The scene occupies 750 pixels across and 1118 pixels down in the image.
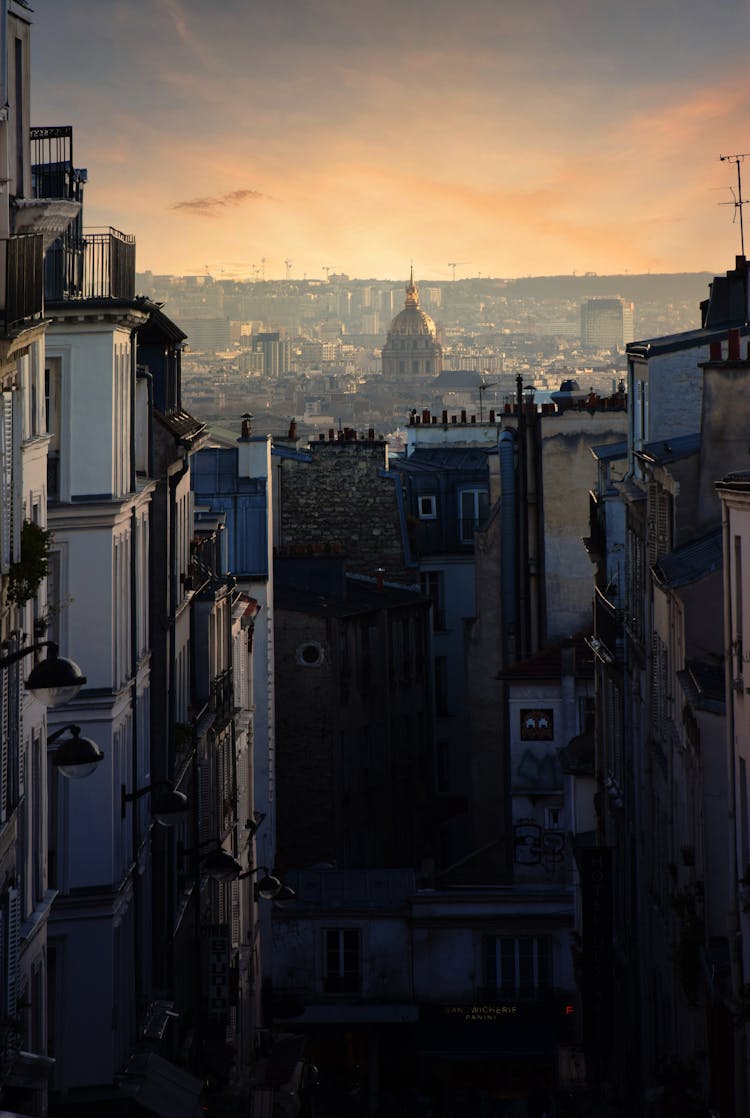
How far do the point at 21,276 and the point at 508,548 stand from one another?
107ft

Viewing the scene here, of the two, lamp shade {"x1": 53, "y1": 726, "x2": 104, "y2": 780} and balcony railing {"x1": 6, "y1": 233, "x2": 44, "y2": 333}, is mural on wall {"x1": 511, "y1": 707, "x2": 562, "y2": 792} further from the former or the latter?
lamp shade {"x1": 53, "y1": 726, "x2": 104, "y2": 780}

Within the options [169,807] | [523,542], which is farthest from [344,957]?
[169,807]

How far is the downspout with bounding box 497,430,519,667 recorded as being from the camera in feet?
160

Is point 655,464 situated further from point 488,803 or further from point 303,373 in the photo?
point 303,373

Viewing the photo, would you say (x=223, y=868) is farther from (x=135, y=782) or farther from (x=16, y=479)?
(x=16, y=479)

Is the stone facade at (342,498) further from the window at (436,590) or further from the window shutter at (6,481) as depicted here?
the window shutter at (6,481)

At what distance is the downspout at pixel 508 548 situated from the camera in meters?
48.6

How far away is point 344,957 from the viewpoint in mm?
41812

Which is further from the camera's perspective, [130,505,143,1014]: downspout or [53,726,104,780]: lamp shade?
[130,505,143,1014]: downspout

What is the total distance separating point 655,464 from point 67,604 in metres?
8.41

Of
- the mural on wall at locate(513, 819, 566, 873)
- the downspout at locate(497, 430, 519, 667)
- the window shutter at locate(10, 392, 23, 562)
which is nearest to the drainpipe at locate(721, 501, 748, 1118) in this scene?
the window shutter at locate(10, 392, 23, 562)

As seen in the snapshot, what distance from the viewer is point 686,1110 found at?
22.5 metres

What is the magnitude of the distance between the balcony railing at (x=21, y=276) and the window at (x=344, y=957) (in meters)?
26.3

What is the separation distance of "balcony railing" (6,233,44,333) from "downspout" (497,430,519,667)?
31.4 m
